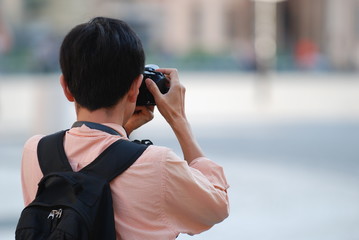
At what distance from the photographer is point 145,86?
1997 millimetres

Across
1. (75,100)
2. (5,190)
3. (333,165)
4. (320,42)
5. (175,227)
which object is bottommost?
(320,42)

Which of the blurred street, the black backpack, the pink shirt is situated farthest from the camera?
the blurred street

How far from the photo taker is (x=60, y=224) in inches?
69.2

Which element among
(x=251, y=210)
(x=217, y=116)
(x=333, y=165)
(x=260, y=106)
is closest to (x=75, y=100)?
(x=251, y=210)

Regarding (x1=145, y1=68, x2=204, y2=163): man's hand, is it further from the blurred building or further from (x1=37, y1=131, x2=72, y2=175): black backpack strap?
the blurred building

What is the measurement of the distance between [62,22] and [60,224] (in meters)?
44.8

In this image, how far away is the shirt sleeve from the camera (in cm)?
187

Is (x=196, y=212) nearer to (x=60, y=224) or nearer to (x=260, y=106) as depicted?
(x=60, y=224)

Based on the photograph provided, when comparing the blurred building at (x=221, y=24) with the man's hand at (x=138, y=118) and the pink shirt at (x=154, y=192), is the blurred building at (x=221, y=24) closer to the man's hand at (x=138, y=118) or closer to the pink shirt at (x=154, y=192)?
the man's hand at (x=138, y=118)

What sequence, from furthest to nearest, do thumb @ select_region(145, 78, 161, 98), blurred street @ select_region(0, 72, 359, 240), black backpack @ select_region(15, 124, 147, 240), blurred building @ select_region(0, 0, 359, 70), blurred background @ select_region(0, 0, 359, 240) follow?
blurred building @ select_region(0, 0, 359, 70), blurred background @ select_region(0, 0, 359, 240), blurred street @ select_region(0, 72, 359, 240), thumb @ select_region(145, 78, 161, 98), black backpack @ select_region(15, 124, 147, 240)

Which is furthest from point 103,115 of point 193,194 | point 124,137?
point 193,194

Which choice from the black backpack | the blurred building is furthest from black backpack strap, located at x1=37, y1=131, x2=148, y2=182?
the blurred building

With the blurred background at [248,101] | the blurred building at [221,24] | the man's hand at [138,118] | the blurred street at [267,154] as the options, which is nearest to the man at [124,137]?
the man's hand at [138,118]

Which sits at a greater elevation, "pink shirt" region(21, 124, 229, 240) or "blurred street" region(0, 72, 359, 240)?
"pink shirt" region(21, 124, 229, 240)
